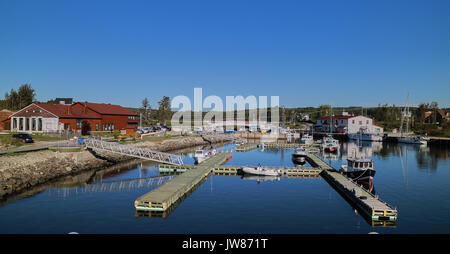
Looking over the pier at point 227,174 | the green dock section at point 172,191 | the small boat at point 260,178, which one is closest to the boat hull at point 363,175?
the pier at point 227,174

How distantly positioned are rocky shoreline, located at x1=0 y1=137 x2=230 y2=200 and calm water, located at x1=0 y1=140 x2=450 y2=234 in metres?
2.47

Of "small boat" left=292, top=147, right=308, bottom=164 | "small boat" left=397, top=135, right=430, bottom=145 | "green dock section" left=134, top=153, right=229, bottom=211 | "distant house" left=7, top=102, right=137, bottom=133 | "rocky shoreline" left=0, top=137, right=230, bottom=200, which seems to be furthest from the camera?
"small boat" left=397, top=135, right=430, bottom=145

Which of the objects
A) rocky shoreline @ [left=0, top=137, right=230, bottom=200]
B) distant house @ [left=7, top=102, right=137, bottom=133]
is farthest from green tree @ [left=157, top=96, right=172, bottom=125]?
rocky shoreline @ [left=0, top=137, right=230, bottom=200]

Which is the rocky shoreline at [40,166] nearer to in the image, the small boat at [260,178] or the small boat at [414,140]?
the small boat at [260,178]

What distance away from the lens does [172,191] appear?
1236 inches

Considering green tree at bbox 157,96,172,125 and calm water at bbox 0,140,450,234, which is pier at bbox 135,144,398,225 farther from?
green tree at bbox 157,96,172,125

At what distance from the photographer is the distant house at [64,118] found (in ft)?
216

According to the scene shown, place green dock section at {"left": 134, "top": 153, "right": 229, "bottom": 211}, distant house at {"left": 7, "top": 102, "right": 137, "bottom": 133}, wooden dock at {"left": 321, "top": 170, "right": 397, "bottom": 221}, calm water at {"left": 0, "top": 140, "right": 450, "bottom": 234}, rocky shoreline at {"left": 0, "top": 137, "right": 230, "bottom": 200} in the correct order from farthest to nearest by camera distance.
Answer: distant house at {"left": 7, "top": 102, "right": 137, "bottom": 133}, rocky shoreline at {"left": 0, "top": 137, "right": 230, "bottom": 200}, green dock section at {"left": 134, "top": 153, "right": 229, "bottom": 211}, wooden dock at {"left": 321, "top": 170, "right": 397, "bottom": 221}, calm water at {"left": 0, "top": 140, "right": 450, "bottom": 234}

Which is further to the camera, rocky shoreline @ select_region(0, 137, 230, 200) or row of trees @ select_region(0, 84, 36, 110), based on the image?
row of trees @ select_region(0, 84, 36, 110)

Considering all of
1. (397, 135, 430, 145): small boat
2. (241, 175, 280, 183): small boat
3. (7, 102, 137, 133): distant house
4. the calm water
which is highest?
(7, 102, 137, 133): distant house

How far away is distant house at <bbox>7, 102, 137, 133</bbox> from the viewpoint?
6581cm

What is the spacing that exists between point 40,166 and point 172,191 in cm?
1972
